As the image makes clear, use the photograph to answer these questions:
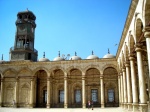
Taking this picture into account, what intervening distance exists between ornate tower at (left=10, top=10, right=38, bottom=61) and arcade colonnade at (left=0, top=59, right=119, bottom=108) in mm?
2897

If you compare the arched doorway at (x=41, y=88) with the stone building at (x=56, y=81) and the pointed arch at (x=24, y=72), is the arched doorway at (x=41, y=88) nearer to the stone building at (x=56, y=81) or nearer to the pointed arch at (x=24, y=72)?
the stone building at (x=56, y=81)

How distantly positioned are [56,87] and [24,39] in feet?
28.7

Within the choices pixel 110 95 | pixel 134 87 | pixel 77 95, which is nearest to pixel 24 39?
pixel 77 95

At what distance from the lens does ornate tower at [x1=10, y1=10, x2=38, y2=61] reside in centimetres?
3084

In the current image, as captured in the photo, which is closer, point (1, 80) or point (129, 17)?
point (129, 17)

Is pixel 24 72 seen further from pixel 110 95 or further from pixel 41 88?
pixel 110 95

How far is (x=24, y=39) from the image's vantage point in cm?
3164

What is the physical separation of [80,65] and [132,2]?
15.6 meters

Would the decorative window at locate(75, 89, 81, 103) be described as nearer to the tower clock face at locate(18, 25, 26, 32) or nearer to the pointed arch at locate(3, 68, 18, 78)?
the pointed arch at locate(3, 68, 18, 78)

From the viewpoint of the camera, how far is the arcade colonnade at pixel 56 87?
27.9 metres

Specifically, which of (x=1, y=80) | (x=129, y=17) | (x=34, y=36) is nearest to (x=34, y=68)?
(x=1, y=80)

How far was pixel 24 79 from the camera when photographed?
93.4ft

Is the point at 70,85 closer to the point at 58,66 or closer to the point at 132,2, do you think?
the point at 58,66

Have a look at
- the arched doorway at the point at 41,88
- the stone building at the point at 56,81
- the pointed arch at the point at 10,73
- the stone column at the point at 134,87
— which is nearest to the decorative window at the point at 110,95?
the stone building at the point at 56,81
